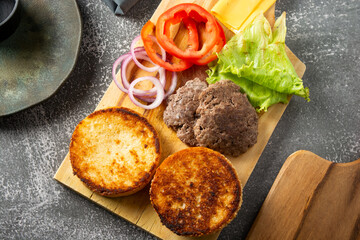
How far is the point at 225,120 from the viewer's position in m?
3.16

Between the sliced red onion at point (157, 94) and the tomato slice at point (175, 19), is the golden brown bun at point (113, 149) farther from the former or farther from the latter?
→ the tomato slice at point (175, 19)

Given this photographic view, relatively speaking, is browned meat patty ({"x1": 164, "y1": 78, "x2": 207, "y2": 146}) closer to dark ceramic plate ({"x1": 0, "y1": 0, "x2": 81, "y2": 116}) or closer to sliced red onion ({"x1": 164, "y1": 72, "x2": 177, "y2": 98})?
sliced red onion ({"x1": 164, "y1": 72, "x2": 177, "y2": 98})

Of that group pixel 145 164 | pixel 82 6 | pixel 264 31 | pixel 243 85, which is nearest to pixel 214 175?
pixel 145 164

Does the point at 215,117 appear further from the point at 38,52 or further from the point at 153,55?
the point at 38,52

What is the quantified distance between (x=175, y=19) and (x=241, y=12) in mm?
695

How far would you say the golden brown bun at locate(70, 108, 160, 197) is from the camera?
10.3ft

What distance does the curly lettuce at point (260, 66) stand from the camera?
321 cm

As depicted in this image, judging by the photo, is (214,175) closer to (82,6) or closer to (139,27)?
(139,27)

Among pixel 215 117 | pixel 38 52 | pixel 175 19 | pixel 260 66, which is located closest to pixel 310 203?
pixel 215 117

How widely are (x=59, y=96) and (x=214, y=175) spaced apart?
195 cm

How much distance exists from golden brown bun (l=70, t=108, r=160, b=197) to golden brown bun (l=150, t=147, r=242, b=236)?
0.18 m

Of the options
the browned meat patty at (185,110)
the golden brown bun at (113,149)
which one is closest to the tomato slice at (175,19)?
the browned meat patty at (185,110)

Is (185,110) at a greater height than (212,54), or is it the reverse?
(212,54)

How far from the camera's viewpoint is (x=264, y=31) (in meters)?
3.29
